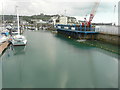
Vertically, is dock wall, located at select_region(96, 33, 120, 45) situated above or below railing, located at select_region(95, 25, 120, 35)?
below

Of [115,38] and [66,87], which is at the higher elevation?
[115,38]

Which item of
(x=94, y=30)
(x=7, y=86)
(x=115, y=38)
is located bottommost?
(x=7, y=86)

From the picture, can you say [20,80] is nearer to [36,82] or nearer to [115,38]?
[36,82]

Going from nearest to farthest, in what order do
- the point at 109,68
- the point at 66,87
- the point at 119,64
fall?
the point at 66,87 < the point at 109,68 < the point at 119,64

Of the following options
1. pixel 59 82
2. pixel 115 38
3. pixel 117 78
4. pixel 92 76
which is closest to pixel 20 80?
pixel 59 82

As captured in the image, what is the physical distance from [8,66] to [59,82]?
289 inches

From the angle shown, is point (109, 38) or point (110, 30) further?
point (110, 30)

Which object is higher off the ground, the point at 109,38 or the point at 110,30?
the point at 110,30

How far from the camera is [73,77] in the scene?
35.3ft

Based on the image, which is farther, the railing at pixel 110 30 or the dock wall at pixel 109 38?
the railing at pixel 110 30

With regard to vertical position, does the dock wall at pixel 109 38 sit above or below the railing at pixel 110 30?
below

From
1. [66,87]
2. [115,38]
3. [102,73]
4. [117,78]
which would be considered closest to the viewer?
[66,87]

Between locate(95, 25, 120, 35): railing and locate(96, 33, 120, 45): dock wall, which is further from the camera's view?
locate(95, 25, 120, 35): railing

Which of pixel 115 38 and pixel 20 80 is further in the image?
pixel 115 38
